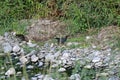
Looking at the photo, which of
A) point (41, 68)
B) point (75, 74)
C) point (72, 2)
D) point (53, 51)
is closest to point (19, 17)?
point (72, 2)

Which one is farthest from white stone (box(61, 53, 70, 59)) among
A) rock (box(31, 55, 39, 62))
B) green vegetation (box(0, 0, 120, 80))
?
green vegetation (box(0, 0, 120, 80))

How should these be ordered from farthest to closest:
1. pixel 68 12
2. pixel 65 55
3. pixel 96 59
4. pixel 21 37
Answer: pixel 68 12
pixel 21 37
pixel 65 55
pixel 96 59

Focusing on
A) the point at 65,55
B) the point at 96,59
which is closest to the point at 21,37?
the point at 65,55

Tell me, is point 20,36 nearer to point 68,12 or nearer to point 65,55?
point 68,12

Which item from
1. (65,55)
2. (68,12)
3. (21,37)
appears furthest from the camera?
(68,12)

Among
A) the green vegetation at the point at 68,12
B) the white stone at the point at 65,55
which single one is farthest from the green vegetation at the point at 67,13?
the white stone at the point at 65,55

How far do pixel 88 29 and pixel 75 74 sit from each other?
6.42 ft

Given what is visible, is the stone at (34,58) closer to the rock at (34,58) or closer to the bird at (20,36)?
the rock at (34,58)

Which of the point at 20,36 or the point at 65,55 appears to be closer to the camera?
the point at 65,55

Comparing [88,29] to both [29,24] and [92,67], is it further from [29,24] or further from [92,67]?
[92,67]

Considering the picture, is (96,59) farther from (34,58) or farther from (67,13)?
(67,13)

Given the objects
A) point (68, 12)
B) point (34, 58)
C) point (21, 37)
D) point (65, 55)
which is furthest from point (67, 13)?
point (34, 58)

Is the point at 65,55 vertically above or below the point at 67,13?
below

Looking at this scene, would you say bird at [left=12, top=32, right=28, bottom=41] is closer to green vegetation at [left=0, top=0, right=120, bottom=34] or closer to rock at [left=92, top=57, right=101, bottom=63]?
green vegetation at [left=0, top=0, right=120, bottom=34]
